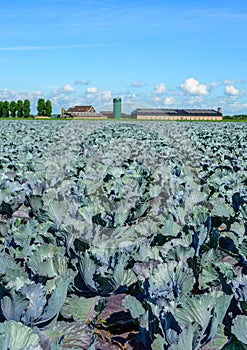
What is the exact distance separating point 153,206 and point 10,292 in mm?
2416

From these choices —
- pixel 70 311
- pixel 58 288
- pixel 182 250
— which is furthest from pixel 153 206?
pixel 58 288

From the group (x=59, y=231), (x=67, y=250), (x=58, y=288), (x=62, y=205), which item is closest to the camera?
(x=58, y=288)

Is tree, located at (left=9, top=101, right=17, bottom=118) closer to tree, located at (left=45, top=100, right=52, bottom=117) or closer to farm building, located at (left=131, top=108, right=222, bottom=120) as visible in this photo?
tree, located at (left=45, top=100, right=52, bottom=117)

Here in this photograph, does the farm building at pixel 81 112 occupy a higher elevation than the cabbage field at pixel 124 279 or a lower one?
higher

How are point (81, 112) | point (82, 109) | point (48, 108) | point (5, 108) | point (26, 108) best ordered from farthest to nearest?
point (48, 108)
point (26, 108)
point (5, 108)
point (82, 109)
point (81, 112)

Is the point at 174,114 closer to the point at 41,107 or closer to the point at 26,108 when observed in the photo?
the point at 41,107

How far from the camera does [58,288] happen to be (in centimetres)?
212

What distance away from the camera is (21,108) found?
104m

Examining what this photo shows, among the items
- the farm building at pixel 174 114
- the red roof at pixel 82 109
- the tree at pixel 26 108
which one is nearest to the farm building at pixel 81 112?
the red roof at pixel 82 109

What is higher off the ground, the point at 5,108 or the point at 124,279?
the point at 5,108

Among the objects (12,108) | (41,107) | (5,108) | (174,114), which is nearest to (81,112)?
(41,107)

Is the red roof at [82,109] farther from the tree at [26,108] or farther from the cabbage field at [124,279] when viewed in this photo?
the cabbage field at [124,279]

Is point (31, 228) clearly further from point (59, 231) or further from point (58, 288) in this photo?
point (58, 288)

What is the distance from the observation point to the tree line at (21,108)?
102m
